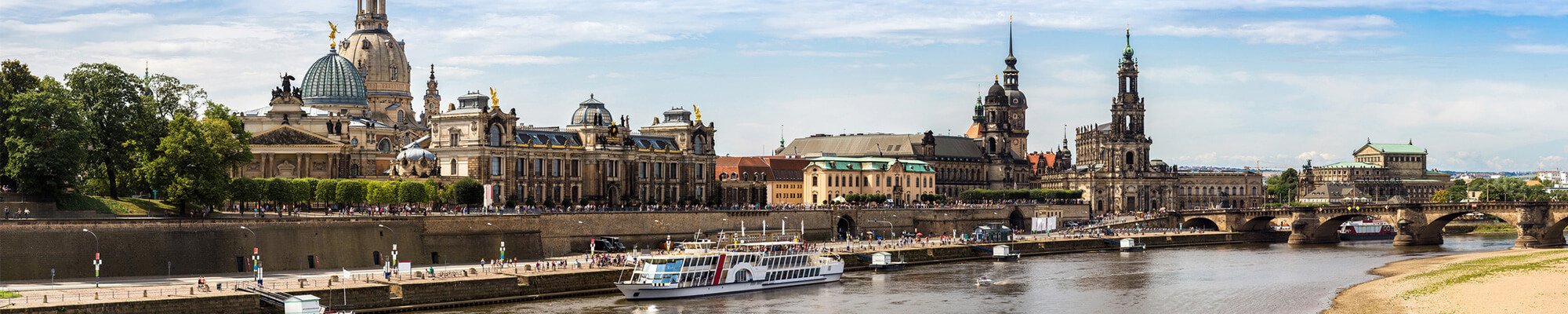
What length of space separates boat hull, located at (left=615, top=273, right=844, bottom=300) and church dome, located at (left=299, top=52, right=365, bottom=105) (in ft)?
198

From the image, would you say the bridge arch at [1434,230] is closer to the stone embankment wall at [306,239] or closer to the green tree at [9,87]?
the stone embankment wall at [306,239]

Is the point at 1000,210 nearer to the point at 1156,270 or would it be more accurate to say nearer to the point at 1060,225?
the point at 1060,225

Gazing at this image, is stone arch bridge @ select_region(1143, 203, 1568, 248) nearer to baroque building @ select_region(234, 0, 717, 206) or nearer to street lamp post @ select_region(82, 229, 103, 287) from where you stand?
baroque building @ select_region(234, 0, 717, 206)

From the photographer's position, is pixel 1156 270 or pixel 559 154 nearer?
pixel 1156 270

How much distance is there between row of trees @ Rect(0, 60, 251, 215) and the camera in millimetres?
79625

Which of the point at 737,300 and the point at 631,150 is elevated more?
the point at 631,150

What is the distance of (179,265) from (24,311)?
18.8 m

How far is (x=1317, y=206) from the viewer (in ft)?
488

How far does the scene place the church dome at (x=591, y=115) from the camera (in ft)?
420

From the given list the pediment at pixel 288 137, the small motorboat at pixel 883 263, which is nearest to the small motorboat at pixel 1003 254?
the small motorboat at pixel 883 263

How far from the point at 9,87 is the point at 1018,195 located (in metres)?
117

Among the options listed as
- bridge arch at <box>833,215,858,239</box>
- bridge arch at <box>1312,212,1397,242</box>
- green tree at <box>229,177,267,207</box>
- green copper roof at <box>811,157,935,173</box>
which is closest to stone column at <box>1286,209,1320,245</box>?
bridge arch at <box>1312,212,1397,242</box>

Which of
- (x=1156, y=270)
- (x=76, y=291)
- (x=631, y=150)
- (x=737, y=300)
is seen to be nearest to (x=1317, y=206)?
(x=1156, y=270)

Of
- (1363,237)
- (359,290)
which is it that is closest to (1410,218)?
(1363,237)
